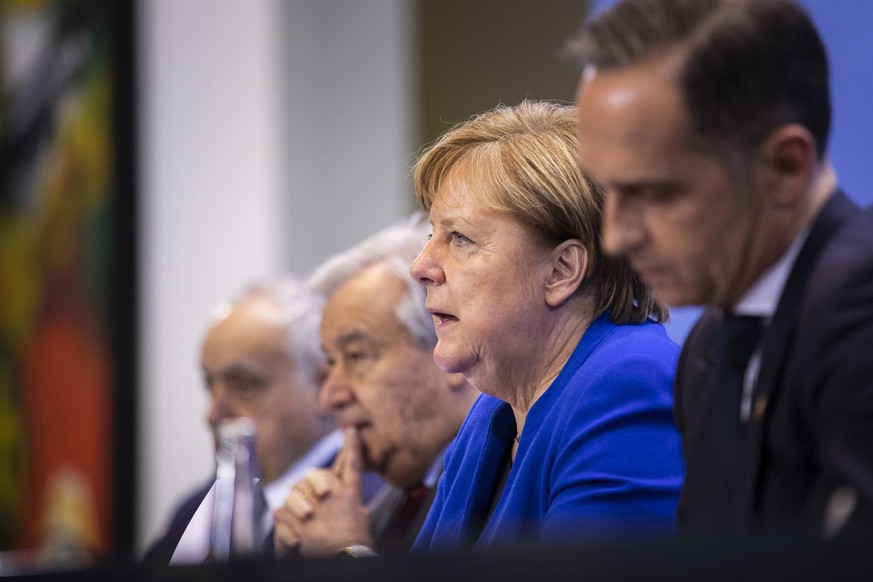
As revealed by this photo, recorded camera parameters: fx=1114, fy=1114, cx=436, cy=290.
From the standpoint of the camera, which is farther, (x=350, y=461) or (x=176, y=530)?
(x=176, y=530)

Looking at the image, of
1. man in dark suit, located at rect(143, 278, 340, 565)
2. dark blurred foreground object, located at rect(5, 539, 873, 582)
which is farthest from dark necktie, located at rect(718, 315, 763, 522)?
man in dark suit, located at rect(143, 278, 340, 565)

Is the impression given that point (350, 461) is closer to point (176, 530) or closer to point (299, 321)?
point (176, 530)

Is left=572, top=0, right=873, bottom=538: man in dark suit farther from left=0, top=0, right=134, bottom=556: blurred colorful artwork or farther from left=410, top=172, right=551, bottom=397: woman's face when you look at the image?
left=0, top=0, right=134, bottom=556: blurred colorful artwork

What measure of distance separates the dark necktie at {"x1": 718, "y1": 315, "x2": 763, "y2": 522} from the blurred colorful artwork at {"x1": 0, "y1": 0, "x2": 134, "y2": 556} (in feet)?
12.9

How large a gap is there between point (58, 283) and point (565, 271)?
11.6 ft

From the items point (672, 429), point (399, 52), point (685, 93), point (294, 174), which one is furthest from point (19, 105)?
point (685, 93)

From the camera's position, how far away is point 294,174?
4.58 m

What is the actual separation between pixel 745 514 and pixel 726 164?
348 millimetres

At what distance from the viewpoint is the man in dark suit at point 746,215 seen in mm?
1050

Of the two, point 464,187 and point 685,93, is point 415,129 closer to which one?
point 464,187

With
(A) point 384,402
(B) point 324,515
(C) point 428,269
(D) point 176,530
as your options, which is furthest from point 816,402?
(D) point 176,530

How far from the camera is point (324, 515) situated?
2332mm

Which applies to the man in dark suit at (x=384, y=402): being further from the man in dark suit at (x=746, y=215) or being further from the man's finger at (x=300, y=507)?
the man in dark suit at (x=746, y=215)

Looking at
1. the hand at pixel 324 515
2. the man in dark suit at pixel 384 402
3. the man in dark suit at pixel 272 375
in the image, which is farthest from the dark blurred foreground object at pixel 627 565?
the man in dark suit at pixel 272 375
